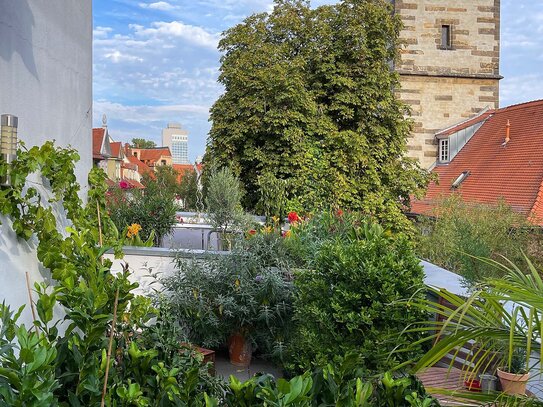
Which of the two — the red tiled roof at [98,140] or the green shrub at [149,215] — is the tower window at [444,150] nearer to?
the green shrub at [149,215]

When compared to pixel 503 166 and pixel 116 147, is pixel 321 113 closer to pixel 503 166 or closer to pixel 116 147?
pixel 503 166

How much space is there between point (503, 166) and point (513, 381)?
1583cm

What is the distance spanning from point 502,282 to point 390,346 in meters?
1.96

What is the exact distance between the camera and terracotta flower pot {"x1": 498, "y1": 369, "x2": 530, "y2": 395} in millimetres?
2321

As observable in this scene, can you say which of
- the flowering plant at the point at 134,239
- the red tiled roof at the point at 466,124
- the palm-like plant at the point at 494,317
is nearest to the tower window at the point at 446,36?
the red tiled roof at the point at 466,124

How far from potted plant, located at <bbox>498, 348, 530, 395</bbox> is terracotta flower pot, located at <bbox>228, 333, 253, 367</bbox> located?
2296mm

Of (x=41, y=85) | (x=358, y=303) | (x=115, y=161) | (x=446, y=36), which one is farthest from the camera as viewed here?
(x=115, y=161)

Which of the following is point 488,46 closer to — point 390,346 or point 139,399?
point 390,346

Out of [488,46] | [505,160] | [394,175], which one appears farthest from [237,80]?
[488,46]

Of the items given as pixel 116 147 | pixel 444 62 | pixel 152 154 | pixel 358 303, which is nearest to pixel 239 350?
pixel 358 303

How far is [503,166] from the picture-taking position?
16.7m

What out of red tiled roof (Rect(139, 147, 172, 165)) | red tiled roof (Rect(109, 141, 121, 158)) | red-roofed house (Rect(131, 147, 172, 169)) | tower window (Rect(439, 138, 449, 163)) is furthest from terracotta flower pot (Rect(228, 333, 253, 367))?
red tiled roof (Rect(139, 147, 172, 165))

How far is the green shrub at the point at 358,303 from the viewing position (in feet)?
11.3

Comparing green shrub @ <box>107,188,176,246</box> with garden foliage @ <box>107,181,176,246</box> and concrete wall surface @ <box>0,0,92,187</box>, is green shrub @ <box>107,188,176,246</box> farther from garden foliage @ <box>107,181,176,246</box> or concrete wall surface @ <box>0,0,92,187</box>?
concrete wall surface @ <box>0,0,92,187</box>
